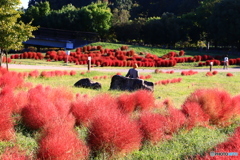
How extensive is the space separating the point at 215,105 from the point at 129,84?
19.3ft

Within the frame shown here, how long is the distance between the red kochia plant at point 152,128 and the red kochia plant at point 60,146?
1743 millimetres

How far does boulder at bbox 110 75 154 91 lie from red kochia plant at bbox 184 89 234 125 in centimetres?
472

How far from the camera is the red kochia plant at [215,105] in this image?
8.52 m

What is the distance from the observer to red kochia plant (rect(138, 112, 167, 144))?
22.0 feet

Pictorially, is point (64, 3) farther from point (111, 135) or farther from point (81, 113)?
point (111, 135)

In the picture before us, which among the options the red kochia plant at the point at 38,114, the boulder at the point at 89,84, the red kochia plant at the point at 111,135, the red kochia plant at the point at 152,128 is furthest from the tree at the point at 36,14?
the red kochia plant at the point at 111,135

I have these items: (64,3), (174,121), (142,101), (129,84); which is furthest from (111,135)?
(64,3)

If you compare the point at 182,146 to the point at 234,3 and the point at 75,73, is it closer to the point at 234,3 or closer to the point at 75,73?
the point at 75,73

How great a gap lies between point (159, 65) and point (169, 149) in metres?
30.2

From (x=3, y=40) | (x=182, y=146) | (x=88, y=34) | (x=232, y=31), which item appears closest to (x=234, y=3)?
(x=232, y=31)

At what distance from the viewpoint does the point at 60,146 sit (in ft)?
15.7

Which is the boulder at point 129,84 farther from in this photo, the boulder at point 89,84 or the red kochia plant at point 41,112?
the red kochia plant at point 41,112

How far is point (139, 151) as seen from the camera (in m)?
6.21

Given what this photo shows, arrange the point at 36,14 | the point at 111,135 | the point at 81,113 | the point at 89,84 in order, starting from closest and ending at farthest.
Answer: the point at 111,135 → the point at 81,113 → the point at 89,84 → the point at 36,14
